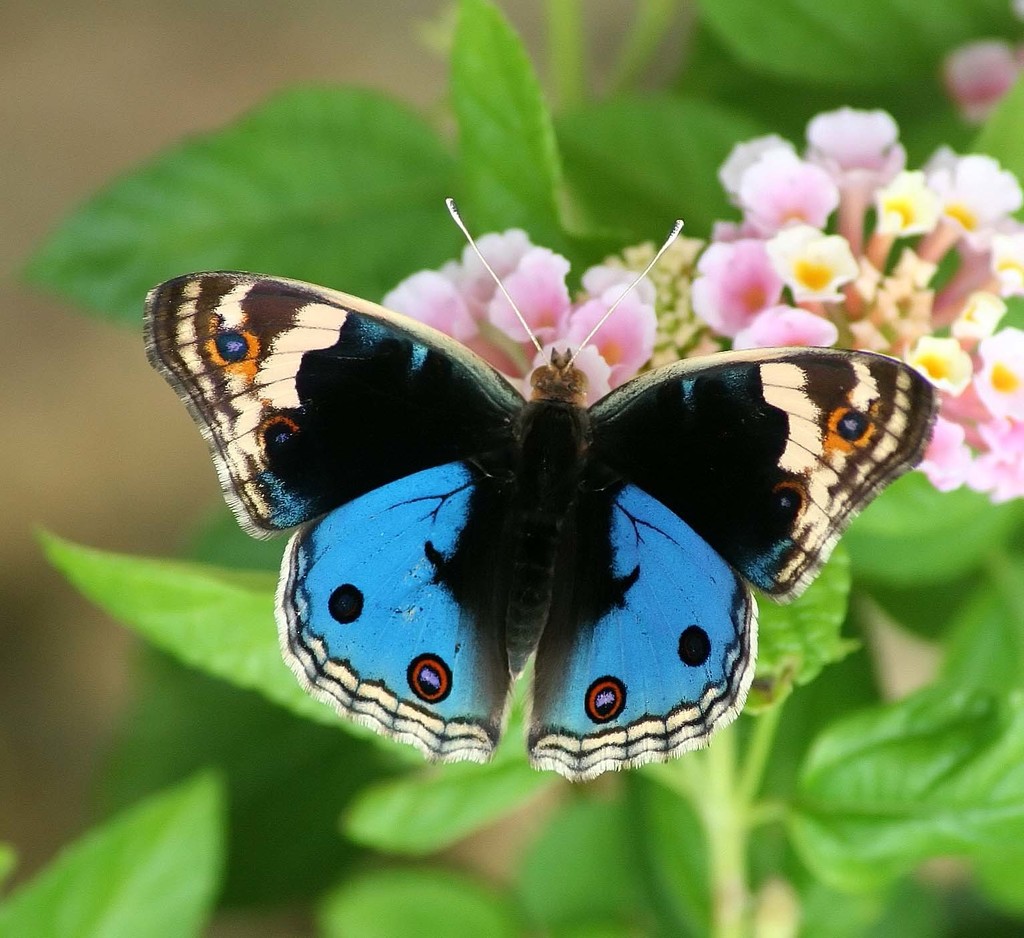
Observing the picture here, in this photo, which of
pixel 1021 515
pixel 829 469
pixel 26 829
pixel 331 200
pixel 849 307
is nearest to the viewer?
pixel 829 469

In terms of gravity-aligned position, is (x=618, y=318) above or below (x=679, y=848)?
above

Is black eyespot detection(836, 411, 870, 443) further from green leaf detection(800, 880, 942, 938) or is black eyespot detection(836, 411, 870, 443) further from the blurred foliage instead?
green leaf detection(800, 880, 942, 938)

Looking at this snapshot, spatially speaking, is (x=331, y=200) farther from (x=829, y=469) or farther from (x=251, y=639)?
(x=829, y=469)

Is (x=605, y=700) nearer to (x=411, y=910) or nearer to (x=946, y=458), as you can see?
(x=946, y=458)

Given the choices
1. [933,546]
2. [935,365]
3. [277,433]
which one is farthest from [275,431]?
[933,546]

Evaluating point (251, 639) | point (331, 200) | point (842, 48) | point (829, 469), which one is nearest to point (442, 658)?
point (251, 639)

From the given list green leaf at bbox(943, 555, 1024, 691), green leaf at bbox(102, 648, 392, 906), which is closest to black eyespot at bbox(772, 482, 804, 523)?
green leaf at bbox(943, 555, 1024, 691)

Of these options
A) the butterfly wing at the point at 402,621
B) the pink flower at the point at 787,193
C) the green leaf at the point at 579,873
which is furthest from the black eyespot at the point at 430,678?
the green leaf at the point at 579,873
